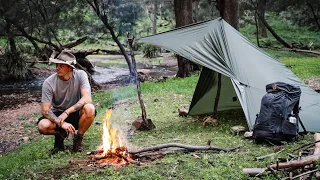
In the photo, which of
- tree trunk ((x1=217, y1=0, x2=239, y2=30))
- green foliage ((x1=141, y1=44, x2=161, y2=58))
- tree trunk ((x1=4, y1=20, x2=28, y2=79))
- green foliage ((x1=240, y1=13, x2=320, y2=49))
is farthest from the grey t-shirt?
green foliage ((x1=141, y1=44, x2=161, y2=58))

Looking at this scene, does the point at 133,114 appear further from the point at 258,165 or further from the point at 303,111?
the point at 258,165

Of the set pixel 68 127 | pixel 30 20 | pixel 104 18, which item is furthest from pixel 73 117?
pixel 30 20

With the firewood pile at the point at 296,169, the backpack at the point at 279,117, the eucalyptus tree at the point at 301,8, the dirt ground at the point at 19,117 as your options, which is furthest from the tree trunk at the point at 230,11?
the firewood pile at the point at 296,169

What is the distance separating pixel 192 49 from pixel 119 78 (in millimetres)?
12132

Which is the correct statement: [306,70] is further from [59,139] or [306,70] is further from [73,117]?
[59,139]

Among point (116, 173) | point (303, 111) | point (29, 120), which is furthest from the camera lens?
point (29, 120)

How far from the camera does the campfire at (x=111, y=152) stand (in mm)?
4770

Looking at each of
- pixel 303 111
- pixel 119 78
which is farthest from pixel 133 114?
pixel 119 78

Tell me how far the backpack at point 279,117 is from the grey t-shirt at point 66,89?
2.49 m

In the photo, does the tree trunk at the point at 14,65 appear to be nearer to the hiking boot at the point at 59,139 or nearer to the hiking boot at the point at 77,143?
the hiking boot at the point at 59,139

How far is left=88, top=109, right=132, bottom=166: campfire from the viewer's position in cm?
477

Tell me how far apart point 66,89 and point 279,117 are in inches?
116

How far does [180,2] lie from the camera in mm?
13828

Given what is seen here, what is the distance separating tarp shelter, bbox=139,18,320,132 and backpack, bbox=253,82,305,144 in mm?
605
